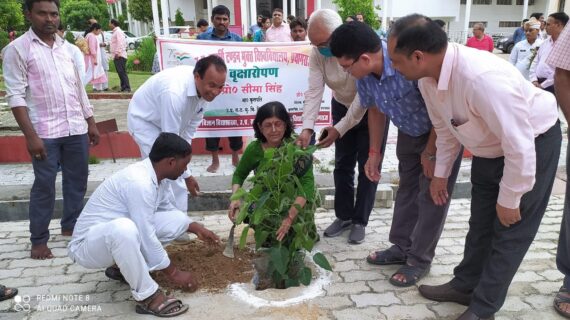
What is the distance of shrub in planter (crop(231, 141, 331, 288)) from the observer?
8.57 ft

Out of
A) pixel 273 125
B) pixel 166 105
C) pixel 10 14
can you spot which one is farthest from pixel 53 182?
pixel 10 14

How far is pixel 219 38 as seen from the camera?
574 cm

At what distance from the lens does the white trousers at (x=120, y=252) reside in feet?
7.94

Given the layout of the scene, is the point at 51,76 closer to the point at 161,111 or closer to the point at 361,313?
the point at 161,111

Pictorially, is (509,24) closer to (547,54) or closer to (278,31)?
(278,31)

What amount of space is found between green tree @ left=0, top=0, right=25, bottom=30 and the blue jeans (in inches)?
753

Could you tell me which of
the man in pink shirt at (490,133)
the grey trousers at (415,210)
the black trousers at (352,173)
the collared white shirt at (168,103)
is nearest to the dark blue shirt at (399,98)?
the grey trousers at (415,210)

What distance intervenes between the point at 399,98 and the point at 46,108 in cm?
252

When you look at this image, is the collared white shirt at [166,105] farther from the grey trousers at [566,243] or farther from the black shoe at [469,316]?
the grey trousers at [566,243]

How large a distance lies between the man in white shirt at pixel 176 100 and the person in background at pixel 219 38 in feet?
5.50

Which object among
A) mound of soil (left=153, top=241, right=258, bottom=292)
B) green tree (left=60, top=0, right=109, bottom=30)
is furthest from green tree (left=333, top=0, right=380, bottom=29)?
green tree (left=60, top=0, right=109, bottom=30)

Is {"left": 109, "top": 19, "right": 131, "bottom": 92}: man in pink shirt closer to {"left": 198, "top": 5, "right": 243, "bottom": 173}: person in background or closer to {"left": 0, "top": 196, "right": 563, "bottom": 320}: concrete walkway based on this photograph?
{"left": 198, "top": 5, "right": 243, "bottom": 173}: person in background

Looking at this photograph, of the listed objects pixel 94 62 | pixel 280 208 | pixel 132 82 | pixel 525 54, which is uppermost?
pixel 525 54

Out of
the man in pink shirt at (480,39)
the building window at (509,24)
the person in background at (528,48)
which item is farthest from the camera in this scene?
the building window at (509,24)
